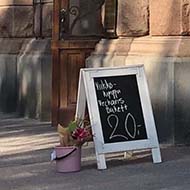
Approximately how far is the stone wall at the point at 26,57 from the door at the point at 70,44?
120 cm

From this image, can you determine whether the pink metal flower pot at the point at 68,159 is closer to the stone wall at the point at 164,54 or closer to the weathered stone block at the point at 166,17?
the stone wall at the point at 164,54

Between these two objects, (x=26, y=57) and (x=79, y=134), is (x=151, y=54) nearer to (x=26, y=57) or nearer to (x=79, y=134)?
(x=79, y=134)

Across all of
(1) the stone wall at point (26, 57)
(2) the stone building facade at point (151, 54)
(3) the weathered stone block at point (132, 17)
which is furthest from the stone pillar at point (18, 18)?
(3) the weathered stone block at point (132, 17)

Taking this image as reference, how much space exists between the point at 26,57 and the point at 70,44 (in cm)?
230

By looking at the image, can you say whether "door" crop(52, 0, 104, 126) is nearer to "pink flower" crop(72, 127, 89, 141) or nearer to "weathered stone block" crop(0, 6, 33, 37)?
"weathered stone block" crop(0, 6, 33, 37)

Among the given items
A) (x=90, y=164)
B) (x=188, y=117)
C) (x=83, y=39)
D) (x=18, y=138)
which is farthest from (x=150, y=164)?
(x=83, y=39)

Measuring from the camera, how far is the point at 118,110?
9578 mm

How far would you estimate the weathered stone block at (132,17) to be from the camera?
38.3 ft

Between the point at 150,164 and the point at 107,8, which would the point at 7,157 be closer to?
the point at 150,164

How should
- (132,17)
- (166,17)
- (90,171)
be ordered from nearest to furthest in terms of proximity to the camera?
(90,171) → (166,17) → (132,17)

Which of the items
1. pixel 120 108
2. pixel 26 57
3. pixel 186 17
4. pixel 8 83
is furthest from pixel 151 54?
pixel 8 83

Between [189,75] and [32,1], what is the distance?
5464 millimetres

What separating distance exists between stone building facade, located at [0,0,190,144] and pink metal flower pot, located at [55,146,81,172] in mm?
2126

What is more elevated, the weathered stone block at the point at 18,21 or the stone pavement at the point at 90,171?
the weathered stone block at the point at 18,21
